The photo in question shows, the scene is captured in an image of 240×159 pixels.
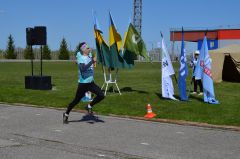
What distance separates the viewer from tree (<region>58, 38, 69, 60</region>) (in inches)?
3915

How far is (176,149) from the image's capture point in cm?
824

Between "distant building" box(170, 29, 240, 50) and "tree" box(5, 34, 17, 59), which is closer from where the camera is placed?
"distant building" box(170, 29, 240, 50)

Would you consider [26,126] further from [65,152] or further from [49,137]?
[65,152]

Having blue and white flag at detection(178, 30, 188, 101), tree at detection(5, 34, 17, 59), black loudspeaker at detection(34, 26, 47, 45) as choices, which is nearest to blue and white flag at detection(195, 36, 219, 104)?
blue and white flag at detection(178, 30, 188, 101)

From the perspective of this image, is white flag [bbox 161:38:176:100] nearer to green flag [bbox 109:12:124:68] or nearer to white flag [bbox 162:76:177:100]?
white flag [bbox 162:76:177:100]

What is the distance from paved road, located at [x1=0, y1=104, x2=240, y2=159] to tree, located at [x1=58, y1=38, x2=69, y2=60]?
8812cm

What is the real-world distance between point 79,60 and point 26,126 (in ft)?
6.53

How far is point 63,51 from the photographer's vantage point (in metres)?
101

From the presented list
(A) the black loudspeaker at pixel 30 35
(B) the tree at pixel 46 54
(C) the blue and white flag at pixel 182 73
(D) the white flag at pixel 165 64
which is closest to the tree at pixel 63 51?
(B) the tree at pixel 46 54

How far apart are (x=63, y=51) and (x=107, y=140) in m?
92.9

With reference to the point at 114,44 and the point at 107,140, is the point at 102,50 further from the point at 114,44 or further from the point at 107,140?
the point at 107,140

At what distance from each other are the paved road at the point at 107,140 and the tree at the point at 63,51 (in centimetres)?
8812

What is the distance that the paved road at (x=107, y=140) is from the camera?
25.7 feet

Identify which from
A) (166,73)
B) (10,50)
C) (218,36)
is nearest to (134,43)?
(166,73)
